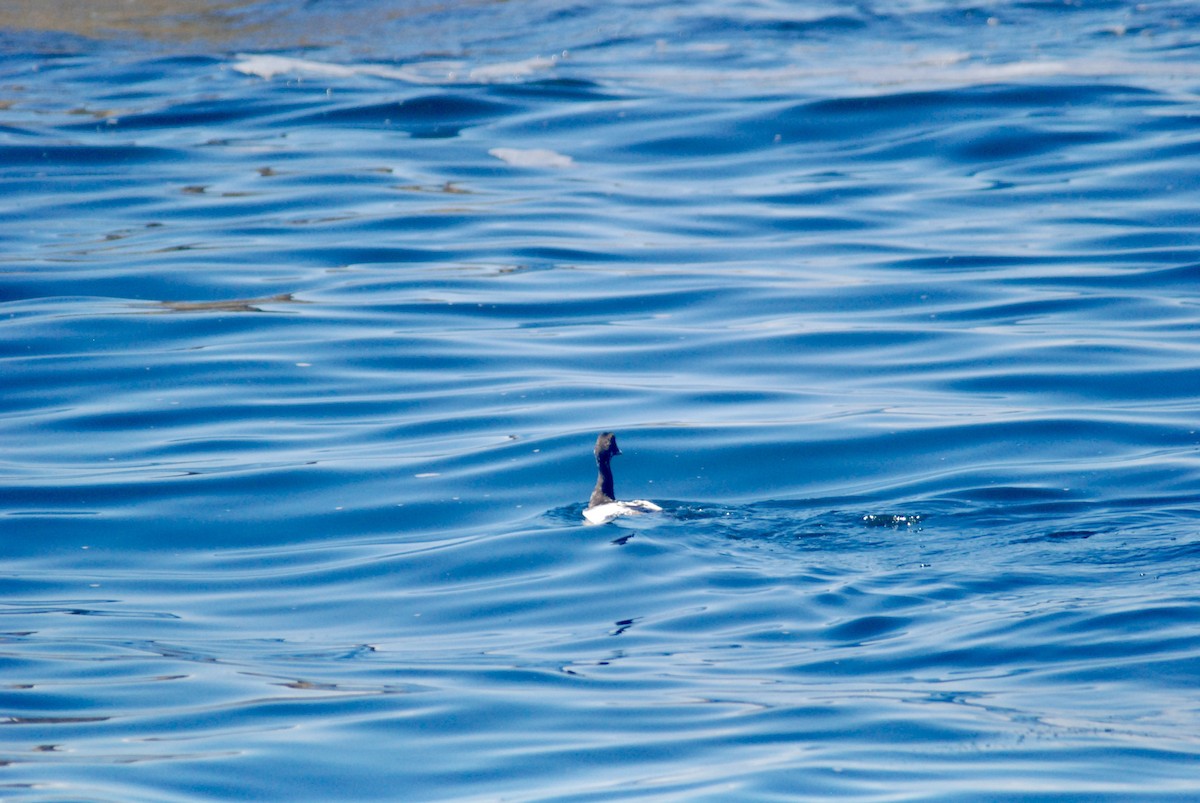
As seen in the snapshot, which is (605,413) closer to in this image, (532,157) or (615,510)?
(615,510)

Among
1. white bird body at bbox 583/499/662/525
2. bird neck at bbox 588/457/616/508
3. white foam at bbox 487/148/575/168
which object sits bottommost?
white bird body at bbox 583/499/662/525

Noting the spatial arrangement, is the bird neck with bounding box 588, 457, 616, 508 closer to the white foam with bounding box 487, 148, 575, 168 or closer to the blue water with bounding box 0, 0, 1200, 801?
the blue water with bounding box 0, 0, 1200, 801

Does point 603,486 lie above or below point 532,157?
below

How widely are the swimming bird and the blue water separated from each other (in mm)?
166

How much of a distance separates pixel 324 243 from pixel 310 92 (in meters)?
6.59

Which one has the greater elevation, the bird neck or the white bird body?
the bird neck

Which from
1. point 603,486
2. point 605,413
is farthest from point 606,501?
point 605,413

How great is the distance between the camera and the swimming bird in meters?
9.38

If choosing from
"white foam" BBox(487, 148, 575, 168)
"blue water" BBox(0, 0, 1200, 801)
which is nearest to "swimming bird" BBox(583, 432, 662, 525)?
"blue water" BBox(0, 0, 1200, 801)

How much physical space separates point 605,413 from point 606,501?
6.97 ft

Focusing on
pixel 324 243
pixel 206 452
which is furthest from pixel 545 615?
pixel 324 243

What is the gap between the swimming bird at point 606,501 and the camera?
30.8 feet

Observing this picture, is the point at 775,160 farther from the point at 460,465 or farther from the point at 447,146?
the point at 460,465

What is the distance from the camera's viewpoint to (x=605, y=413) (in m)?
11.6
